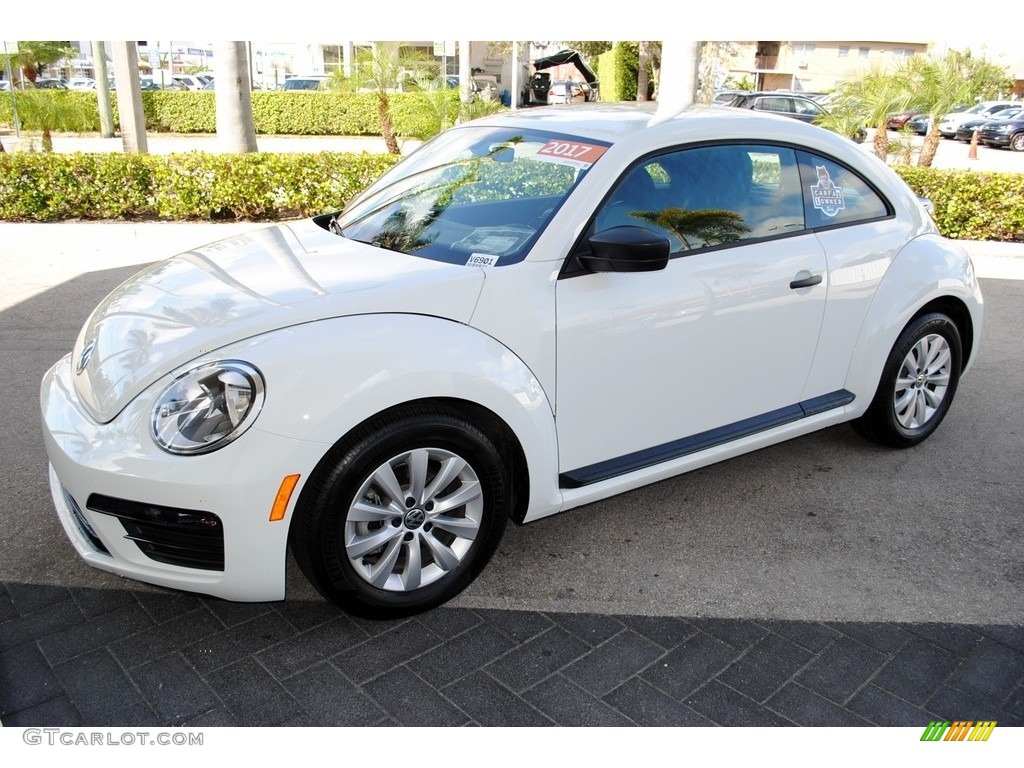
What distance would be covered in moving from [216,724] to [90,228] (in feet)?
28.0

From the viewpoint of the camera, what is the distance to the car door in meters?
3.29

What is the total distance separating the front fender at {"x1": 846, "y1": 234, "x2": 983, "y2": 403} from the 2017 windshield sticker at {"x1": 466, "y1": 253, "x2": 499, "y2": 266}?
1951 millimetres

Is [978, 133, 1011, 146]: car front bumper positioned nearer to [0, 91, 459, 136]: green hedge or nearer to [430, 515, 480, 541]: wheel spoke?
Result: [0, 91, 459, 136]: green hedge

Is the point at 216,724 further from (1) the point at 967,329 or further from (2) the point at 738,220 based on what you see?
(1) the point at 967,329

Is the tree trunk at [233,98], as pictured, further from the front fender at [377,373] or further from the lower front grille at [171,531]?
the lower front grille at [171,531]

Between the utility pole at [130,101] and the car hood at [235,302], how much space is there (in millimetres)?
10936

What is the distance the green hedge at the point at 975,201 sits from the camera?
10.4 meters

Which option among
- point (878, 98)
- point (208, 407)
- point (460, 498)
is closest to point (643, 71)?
point (878, 98)

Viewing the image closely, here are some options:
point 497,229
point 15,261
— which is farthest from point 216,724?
point 15,261

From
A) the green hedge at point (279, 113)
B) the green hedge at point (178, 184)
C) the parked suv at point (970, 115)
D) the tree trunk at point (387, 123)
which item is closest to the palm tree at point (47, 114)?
the green hedge at point (178, 184)

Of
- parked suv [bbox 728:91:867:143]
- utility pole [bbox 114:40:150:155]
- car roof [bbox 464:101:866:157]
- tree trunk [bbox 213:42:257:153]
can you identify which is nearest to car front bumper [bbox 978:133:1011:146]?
parked suv [bbox 728:91:867:143]

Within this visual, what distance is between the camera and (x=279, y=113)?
25.7 meters

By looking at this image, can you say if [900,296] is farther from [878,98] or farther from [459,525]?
[878,98]

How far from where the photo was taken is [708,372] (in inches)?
142
